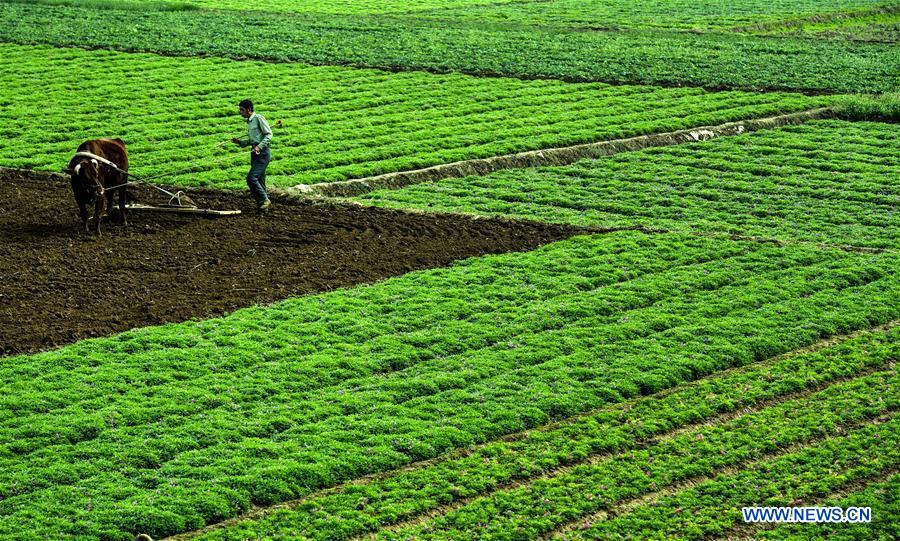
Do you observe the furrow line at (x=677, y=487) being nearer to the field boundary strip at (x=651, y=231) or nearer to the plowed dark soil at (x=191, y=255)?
the field boundary strip at (x=651, y=231)

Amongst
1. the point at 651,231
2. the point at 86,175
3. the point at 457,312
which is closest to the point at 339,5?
the point at 651,231

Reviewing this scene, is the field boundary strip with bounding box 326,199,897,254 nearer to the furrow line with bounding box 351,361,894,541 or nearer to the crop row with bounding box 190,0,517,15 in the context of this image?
the furrow line with bounding box 351,361,894,541

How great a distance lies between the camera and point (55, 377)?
21.7m

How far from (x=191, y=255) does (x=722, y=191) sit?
15.4 m

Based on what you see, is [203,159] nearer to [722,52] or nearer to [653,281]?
[653,281]

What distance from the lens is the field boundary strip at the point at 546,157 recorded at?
3497 cm

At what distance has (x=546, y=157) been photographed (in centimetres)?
3869

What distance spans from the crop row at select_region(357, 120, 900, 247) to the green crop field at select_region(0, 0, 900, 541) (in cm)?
15

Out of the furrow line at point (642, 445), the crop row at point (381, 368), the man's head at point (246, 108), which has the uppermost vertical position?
the man's head at point (246, 108)

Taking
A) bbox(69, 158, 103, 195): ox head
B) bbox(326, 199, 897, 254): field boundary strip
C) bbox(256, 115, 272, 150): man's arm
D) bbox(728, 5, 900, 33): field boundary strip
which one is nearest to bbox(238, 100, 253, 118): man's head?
bbox(256, 115, 272, 150): man's arm

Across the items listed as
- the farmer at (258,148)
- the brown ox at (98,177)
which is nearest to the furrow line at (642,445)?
the farmer at (258,148)

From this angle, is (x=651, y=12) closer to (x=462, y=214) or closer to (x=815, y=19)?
(x=815, y=19)

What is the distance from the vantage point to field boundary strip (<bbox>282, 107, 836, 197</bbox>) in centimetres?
3497

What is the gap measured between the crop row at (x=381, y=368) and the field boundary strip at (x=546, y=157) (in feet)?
25.3
